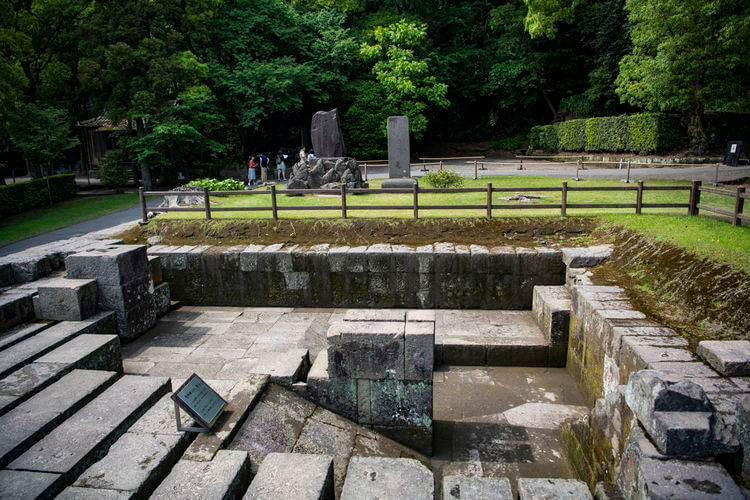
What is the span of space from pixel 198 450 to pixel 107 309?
3.90 meters

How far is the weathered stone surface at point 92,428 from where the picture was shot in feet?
12.2

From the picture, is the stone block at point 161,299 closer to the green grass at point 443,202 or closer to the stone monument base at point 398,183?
the green grass at point 443,202

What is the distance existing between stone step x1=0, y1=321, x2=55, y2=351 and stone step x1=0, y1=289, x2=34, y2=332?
3.6 inches

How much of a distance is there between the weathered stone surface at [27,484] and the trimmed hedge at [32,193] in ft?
62.3

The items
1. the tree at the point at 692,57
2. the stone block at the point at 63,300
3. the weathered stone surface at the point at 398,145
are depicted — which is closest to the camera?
the stone block at the point at 63,300

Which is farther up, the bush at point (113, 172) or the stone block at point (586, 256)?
the bush at point (113, 172)

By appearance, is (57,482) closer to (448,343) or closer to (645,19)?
(448,343)

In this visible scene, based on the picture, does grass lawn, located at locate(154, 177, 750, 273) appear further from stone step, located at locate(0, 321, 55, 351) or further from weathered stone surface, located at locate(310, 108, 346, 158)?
stone step, located at locate(0, 321, 55, 351)

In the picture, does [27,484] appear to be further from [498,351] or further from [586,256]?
[586,256]

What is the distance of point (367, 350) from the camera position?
4.95 meters

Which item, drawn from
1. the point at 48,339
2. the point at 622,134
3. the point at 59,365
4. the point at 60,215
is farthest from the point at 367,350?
the point at 622,134

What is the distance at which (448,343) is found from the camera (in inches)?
283

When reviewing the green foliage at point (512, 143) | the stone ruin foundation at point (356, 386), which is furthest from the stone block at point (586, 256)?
the green foliage at point (512, 143)

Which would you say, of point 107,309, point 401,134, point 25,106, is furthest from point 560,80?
point 107,309
